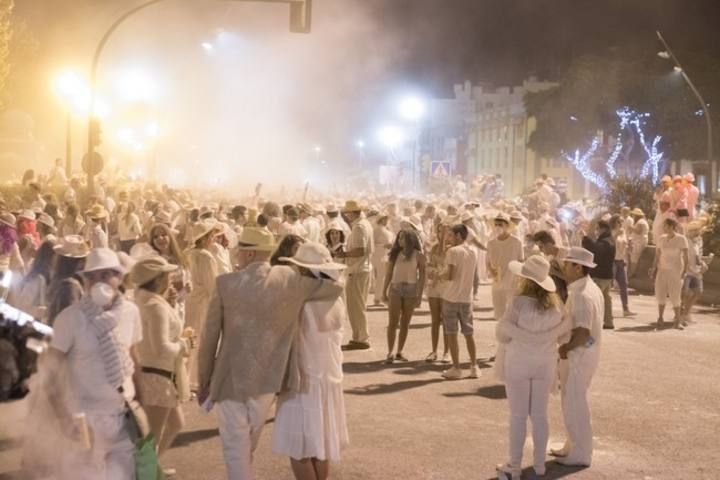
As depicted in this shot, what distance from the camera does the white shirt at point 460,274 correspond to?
1118cm

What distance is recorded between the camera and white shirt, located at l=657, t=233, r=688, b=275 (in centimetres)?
1580

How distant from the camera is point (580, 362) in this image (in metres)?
7.79

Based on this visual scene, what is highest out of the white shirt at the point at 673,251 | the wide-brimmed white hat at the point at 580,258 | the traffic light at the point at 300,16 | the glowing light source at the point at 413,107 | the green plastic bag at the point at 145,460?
the glowing light source at the point at 413,107

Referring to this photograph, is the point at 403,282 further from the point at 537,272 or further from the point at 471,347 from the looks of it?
the point at 537,272

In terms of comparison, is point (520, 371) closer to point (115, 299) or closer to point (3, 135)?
point (115, 299)

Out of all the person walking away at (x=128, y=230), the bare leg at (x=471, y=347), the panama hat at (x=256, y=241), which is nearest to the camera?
the panama hat at (x=256, y=241)

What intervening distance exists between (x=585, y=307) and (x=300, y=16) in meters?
10.8

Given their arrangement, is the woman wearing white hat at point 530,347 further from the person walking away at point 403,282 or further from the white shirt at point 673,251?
the white shirt at point 673,251

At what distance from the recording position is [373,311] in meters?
17.4

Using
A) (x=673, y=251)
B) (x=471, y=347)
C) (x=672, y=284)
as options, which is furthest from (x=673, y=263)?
(x=471, y=347)

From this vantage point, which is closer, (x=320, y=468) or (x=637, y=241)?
(x=320, y=468)

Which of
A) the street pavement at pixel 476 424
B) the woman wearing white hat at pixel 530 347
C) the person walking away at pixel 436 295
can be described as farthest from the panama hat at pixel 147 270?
the person walking away at pixel 436 295

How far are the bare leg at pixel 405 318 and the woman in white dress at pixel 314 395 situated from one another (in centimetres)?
603

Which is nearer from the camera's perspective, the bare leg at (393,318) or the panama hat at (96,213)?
the bare leg at (393,318)
